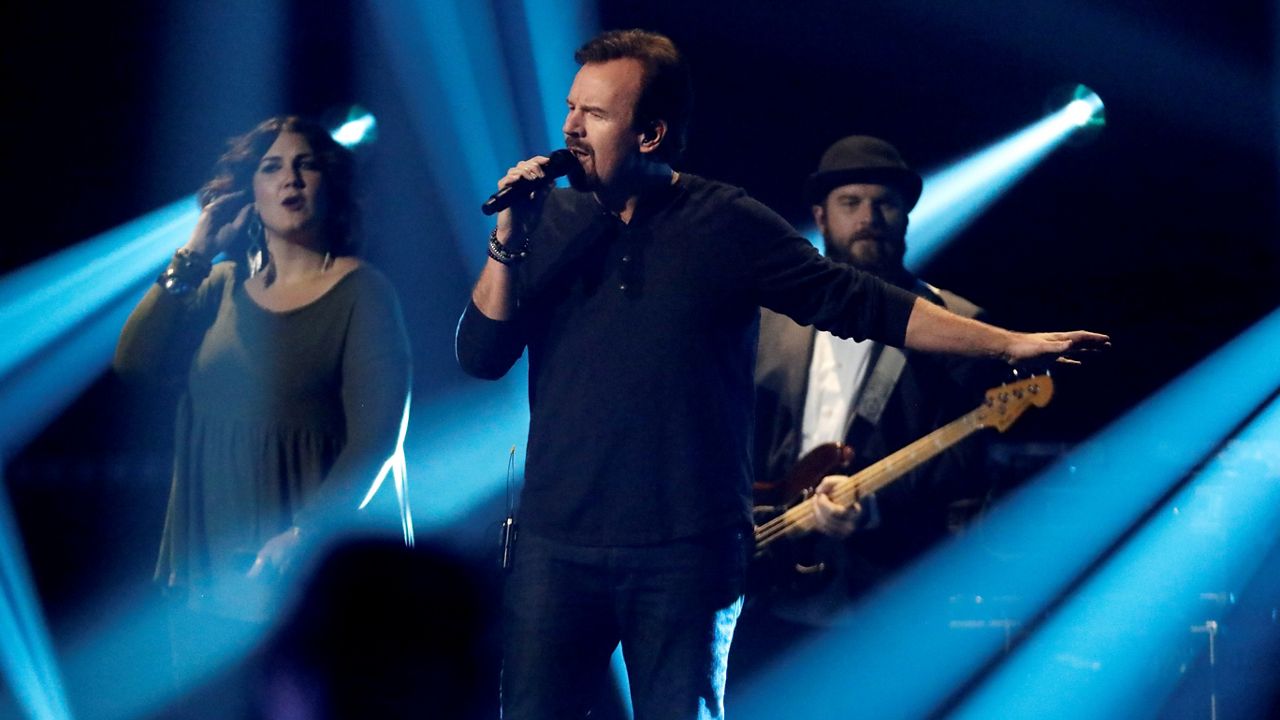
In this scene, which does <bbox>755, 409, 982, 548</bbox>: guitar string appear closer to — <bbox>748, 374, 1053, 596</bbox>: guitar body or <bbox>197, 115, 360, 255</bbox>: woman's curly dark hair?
<bbox>748, 374, 1053, 596</bbox>: guitar body

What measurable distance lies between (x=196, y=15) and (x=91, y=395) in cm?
154

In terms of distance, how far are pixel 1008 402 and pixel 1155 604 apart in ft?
5.67

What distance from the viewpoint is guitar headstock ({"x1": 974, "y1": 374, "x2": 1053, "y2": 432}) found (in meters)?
3.25

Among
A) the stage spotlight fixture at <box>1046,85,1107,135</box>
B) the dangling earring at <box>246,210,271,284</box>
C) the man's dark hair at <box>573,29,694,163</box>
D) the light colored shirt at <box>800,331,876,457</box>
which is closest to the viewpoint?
the man's dark hair at <box>573,29,694,163</box>

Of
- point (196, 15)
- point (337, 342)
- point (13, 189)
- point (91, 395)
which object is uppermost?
point (196, 15)

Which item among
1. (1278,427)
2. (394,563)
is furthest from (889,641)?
(1278,427)

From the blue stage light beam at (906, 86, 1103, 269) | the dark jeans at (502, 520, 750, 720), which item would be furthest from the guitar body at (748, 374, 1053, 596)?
the blue stage light beam at (906, 86, 1103, 269)

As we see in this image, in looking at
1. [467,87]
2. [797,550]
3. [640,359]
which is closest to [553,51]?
[467,87]

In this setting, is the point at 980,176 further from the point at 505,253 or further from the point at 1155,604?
the point at 505,253

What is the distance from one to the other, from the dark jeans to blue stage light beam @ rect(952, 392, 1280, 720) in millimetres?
2256

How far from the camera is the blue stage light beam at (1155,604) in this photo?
13.4ft

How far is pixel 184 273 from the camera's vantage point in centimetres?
251

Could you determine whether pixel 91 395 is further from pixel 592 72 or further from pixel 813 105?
pixel 592 72

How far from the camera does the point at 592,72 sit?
2.12m
